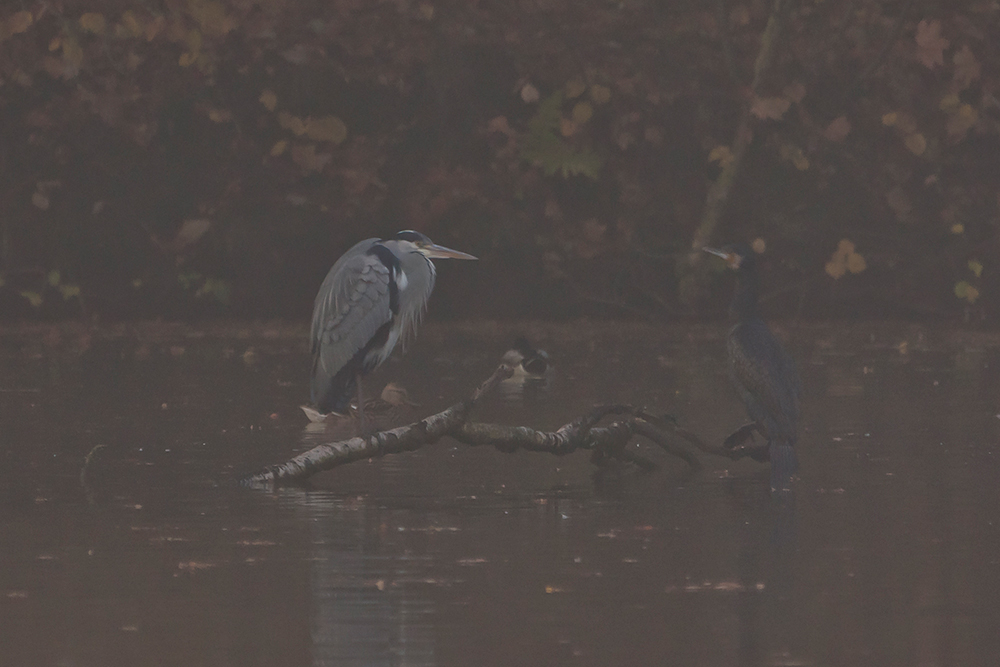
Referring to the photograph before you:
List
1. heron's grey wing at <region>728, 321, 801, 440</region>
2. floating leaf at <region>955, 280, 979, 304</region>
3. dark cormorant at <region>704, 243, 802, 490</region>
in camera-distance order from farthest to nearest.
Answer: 1. floating leaf at <region>955, 280, 979, 304</region>
2. heron's grey wing at <region>728, 321, 801, 440</region>
3. dark cormorant at <region>704, 243, 802, 490</region>

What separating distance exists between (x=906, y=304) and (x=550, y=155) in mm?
4129

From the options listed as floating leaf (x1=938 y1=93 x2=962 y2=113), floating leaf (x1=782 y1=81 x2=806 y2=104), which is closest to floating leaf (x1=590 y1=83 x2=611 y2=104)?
floating leaf (x1=782 y1=81 x2=806 y2=104)

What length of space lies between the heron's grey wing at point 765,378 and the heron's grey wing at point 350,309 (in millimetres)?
1948

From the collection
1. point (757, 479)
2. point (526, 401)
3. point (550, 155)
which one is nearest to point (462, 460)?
point (757, 479)

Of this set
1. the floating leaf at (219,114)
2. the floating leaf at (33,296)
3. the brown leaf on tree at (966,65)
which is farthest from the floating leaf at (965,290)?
the floating leaf at (33,296)

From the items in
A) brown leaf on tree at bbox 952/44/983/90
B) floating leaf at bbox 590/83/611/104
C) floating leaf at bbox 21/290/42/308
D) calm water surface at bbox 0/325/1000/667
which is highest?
brown leaf on tree at bbox 952/44/983/90

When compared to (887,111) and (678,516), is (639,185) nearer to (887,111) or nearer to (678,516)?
(887,111)

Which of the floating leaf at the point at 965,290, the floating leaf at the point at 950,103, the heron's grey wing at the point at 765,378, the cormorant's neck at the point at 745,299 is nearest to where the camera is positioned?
the heron's grey wing at the point at 765,378

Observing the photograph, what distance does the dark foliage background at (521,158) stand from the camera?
21328mm

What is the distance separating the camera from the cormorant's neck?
1114 centimetres

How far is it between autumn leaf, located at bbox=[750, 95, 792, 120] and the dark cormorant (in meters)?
9.96

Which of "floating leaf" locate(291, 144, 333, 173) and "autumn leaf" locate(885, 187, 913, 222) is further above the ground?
"floating leaf" locate(291, 144, 333, 173)

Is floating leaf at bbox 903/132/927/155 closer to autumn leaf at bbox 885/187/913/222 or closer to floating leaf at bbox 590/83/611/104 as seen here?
autumn leaf at bbox 885/187/913/222

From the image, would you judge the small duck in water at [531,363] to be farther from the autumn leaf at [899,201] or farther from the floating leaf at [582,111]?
the autumn leaf at [899,201]
